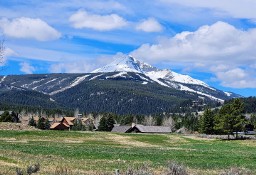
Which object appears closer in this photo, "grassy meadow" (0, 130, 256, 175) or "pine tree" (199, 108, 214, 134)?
"grassy meadow" (0, 130, 256, 175)

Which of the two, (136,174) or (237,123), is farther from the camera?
(237,123)

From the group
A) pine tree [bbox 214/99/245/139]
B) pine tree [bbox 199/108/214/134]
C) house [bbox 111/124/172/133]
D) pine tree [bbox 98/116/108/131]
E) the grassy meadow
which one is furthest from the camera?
pine tree [bbox 98/116/108/131]

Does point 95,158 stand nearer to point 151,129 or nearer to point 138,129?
point 138,129

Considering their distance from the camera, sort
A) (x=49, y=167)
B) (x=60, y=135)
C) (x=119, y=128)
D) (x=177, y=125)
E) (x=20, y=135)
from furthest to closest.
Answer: (x=177, y=125)
(x=119, y=128)
(x=60, y=135)
(x=20, y=135)
(x=49, y=167)

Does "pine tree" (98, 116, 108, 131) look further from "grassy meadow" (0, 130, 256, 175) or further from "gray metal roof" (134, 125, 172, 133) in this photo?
"grassy meadow" (0, 130, 256, 175)

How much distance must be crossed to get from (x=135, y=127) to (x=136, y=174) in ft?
413

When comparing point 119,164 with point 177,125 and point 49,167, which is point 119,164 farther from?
point 177,125

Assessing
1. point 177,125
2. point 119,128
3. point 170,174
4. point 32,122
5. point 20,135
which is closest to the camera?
point 170,174

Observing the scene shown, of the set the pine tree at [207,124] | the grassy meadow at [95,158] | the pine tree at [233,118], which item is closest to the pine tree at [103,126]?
the pine tree at [207,124]

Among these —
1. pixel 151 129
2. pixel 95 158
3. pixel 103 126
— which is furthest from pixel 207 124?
pixel 95 158

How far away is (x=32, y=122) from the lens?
15238 cm

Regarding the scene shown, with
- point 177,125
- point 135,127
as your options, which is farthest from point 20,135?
point 177,125

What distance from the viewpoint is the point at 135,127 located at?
14325 centimetres

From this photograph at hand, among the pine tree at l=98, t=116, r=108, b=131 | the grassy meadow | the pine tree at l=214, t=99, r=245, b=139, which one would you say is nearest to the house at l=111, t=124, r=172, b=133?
the pine tree at l=98, t=116, r=108, b=131
